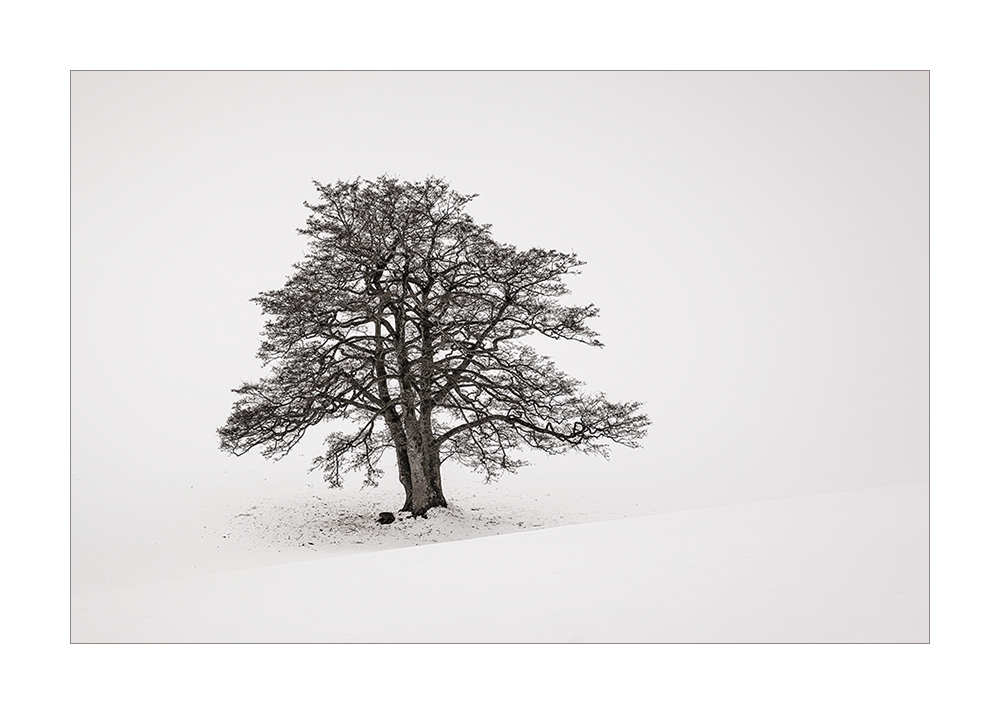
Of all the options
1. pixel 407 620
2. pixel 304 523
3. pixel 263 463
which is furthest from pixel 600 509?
pixel 407 620

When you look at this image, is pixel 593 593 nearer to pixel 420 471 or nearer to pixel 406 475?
pixel 420 471

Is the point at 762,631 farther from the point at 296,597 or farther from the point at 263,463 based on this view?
the point at 263,463

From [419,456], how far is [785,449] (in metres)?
9.64

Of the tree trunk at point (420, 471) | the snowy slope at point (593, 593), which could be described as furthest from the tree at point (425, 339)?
the snowy slope at point (593, 593)

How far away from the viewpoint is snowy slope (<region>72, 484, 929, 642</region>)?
4.52 metres

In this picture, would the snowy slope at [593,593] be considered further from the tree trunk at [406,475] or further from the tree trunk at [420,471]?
the tree trunk at [406,475]

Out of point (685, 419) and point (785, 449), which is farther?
point (685, 419)

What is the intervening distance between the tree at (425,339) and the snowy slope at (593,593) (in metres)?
5.46

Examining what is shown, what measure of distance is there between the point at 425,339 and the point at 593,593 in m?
7.98

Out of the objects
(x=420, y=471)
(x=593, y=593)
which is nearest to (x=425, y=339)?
(x=420, y=471)

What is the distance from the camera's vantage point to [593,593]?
5.11 metres

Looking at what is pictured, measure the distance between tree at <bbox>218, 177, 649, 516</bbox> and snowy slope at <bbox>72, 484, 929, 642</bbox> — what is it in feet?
17.9

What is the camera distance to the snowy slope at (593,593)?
14.8ft

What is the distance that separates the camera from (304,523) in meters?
12.8
